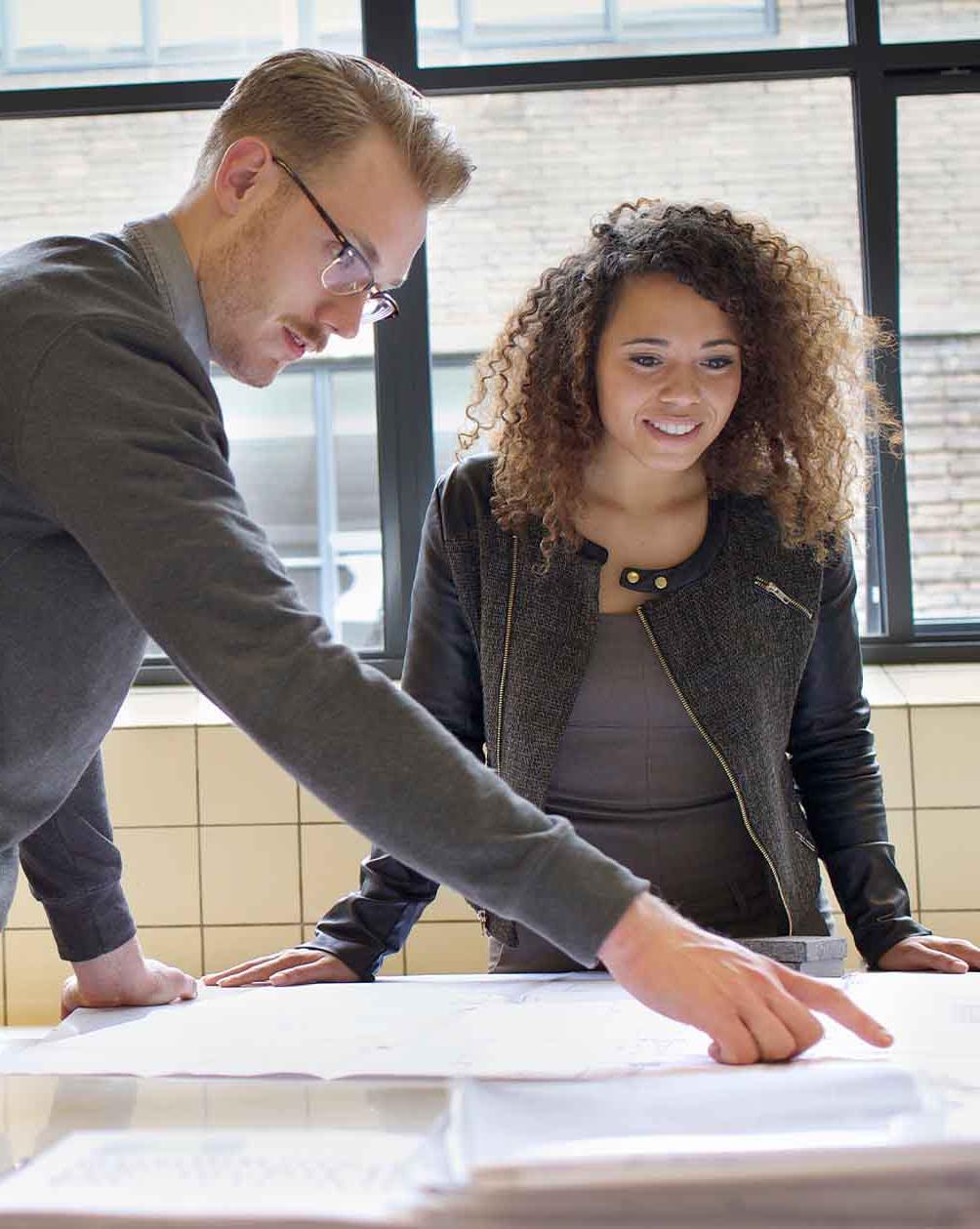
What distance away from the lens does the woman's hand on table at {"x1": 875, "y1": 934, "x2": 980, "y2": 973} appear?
1364 millimetres

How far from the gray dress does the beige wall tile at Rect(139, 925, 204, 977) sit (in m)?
1.43

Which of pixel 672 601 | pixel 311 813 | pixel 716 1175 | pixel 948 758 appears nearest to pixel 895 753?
pixel 948 758

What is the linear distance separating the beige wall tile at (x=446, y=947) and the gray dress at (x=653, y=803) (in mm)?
1247

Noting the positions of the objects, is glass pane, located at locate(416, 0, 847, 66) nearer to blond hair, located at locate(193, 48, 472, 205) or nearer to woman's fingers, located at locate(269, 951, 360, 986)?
blond hair, located at locate(193, 48, 472, 205)

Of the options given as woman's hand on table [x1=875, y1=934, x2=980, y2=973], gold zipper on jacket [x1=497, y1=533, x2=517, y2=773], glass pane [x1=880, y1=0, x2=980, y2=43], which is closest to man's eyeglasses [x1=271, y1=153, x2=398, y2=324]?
gold zipper on jacket [x1=497, y1=533, x2=517, y2=773]

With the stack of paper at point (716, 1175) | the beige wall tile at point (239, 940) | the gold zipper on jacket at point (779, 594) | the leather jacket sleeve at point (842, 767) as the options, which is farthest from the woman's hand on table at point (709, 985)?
the beige wall tile at point (239, 940)

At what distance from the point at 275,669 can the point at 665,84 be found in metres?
2.73

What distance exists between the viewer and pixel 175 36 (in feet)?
10.6

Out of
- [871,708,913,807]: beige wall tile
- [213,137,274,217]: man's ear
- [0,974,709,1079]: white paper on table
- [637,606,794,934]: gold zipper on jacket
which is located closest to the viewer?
[0,974,709,1079]: white paper on table

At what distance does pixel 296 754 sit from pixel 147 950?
218 cm

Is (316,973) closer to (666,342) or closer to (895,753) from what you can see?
(666,342)

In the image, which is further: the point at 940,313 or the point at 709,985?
the point at 940,313

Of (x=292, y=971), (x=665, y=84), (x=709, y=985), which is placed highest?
(x=665, y=84)

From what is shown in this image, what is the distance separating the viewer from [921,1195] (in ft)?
1.91
